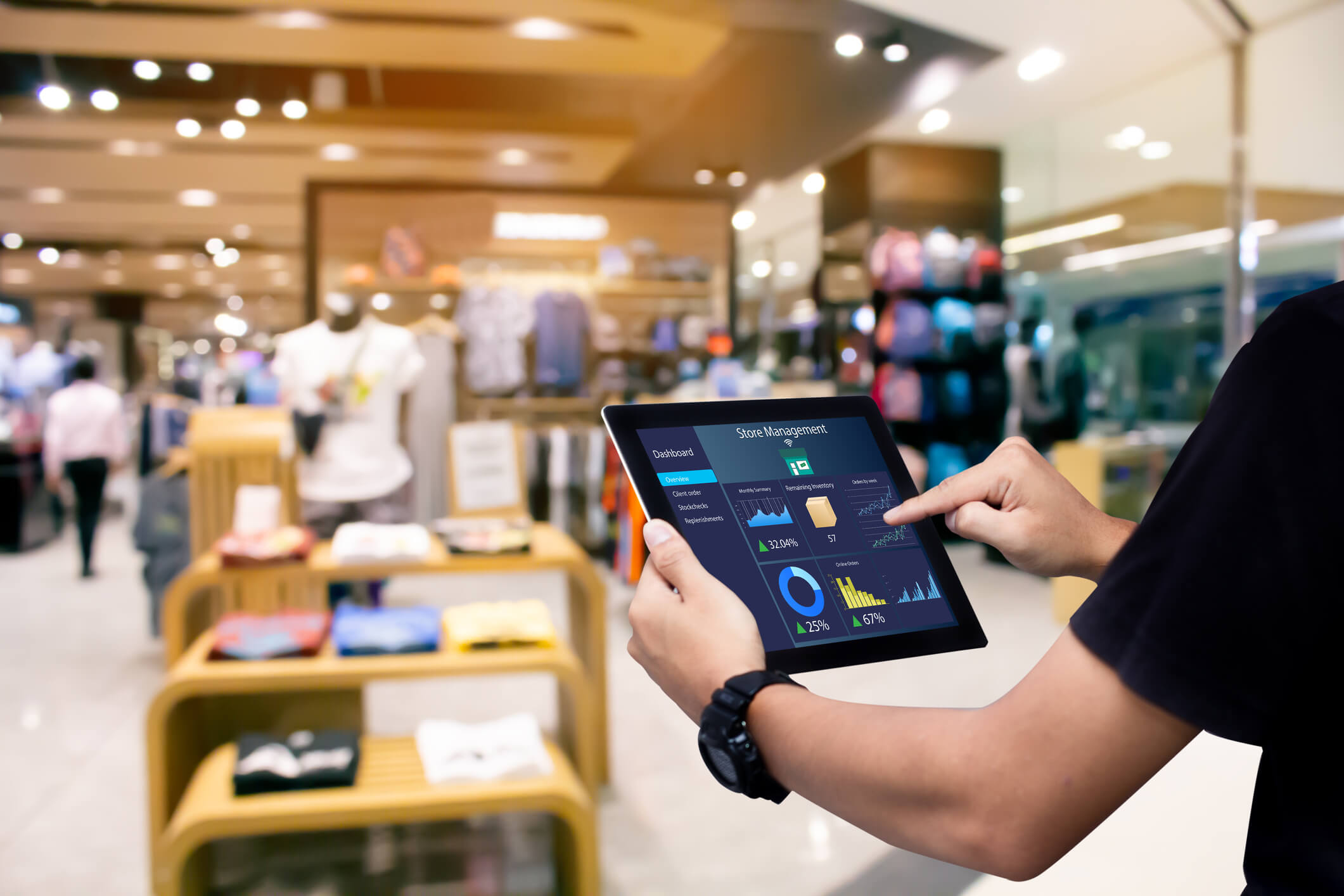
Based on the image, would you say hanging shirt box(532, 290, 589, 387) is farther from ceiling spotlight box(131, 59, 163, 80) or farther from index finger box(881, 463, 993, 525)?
index finger box(881, 463, 993, 525)

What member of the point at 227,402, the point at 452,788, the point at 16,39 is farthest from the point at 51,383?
the point at 452,788

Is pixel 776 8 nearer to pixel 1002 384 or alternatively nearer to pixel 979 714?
pixel 1002 384

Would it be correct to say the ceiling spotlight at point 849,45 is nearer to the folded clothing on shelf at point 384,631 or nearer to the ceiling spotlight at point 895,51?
the ceiling spotlight at point 895,51

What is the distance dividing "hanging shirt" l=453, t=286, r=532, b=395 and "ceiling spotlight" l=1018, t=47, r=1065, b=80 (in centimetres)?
325

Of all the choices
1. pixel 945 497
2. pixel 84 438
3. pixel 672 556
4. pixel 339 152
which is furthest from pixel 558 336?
pixel 672 556

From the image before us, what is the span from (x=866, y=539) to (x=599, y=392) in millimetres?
5713

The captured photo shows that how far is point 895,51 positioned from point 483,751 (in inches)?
→ 127

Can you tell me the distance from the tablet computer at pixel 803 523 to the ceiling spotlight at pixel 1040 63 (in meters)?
3.99

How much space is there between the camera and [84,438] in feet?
18.1

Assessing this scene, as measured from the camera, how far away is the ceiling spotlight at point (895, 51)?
148 inches

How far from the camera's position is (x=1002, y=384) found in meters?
5.88

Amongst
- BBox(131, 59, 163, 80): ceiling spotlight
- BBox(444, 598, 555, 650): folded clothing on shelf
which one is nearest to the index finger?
BBox(444, 598, 555, 650): folded clothing on shelf

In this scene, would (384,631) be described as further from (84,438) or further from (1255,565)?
(84,438)

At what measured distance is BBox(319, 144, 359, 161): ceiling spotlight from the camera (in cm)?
549
